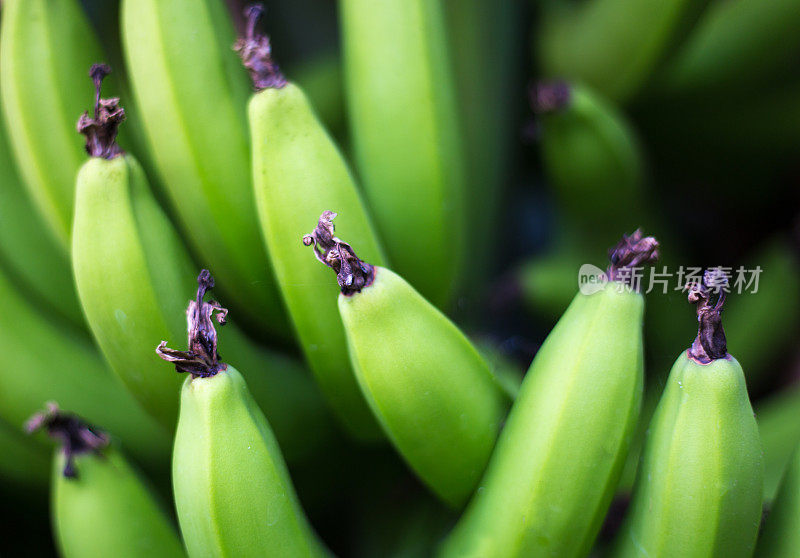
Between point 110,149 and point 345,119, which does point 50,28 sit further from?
point 345,119

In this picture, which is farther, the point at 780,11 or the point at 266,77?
the point at 780,11

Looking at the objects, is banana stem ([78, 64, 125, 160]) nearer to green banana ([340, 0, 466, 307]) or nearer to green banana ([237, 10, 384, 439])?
green banana ([237, 10, 384, 439])

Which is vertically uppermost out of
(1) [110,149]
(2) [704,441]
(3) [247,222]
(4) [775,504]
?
(1) [110,149]

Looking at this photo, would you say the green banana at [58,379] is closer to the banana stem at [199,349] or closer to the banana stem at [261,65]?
the banana stem at [199,349]

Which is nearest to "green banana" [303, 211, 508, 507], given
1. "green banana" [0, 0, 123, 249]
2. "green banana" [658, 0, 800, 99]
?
"green banana" [0, 0, 123, 249]

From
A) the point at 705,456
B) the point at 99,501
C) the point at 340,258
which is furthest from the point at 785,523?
the point at 99,501

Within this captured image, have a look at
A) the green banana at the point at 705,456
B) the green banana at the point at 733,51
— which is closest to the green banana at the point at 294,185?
the green banana at the point at 705,456

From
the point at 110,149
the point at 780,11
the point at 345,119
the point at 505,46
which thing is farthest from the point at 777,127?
the point at 110,149

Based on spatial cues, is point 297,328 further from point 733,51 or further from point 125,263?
point 733,51

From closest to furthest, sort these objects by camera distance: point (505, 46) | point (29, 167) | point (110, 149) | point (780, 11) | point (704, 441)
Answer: point (704, 441) → point (110, 149) → point (29, 167) → point (780, 11) → point (505, 46)
